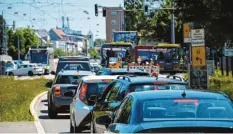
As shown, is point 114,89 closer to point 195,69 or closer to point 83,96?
point 83,96

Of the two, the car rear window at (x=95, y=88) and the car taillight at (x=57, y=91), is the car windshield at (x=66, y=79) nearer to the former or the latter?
the car taillight at (x=57, y=91)

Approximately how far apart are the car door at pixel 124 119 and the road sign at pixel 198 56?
40.2 feet

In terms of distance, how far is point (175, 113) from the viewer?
7.20m

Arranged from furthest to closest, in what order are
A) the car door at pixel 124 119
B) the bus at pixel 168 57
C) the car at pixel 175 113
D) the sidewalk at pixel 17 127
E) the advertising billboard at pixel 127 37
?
the advertising billboard at pixel 127 37 < the bus at pixel 168 57 < the sidewalk at pixel 17 127 < the car door at pixel 124 119 < the car at pixel 175 113

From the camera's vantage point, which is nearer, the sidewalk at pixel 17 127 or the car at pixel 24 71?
the sidewalk at pixel 17 127

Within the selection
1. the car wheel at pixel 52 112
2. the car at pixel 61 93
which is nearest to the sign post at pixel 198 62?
the car at pixel 61 93

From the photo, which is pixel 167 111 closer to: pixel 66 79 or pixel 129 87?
pixel 129 87

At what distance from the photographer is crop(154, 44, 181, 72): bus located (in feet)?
201

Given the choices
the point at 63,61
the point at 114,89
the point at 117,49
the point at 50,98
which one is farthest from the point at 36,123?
the point at 117,49

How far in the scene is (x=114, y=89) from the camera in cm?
1125

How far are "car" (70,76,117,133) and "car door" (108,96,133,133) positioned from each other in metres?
4.87

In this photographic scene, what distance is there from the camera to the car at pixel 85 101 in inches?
520

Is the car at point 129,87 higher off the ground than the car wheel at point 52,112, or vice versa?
the car at point 129,87

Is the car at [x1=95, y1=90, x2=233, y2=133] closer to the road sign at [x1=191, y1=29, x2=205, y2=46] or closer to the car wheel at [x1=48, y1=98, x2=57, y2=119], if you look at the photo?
the car wheel at [x1=48, y1=98, x2=57, y2=119]
